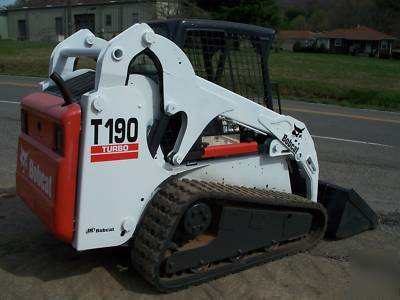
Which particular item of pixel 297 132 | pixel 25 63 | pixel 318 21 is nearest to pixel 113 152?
pixel 297 132

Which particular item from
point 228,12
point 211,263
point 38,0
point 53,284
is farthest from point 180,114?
Result: point 38,0

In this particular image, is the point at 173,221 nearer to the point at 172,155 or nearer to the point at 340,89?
the point at 172,155

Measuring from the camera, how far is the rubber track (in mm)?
3547

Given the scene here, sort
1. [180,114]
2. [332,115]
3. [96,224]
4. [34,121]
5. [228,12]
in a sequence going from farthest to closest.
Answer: [228,12], [332,115], [34,121], [180,114], [96,224]

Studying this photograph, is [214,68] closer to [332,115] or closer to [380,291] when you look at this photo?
[380,291]

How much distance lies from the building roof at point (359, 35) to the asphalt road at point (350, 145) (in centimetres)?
8162

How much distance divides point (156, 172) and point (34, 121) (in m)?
1.14

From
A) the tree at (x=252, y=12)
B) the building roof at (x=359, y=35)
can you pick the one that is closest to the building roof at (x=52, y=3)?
the tree at (x=252, y=12)

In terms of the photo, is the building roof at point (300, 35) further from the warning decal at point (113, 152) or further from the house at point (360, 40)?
the warning decal at point (113, 152)

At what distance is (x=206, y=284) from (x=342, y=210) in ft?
5.56

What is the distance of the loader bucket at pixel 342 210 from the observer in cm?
489

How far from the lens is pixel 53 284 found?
12.6 ft

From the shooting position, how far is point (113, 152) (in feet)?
11.3

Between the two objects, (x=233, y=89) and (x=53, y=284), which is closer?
(x=53, y=284)
